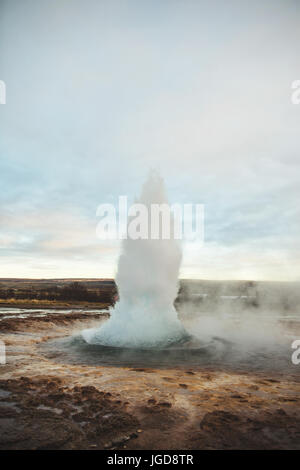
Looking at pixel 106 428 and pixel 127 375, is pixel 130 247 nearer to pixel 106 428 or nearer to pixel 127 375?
pixel 127 375

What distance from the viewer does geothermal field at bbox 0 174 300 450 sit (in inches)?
192

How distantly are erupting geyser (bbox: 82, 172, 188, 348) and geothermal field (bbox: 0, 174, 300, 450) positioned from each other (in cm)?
5

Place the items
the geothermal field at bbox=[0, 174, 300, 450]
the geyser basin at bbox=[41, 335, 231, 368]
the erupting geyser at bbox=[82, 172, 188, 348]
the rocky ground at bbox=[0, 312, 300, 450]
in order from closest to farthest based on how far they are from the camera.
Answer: the rocky ground at bbox=[0, 312, 300, 450] → the geothermal field at bbox=[0, 174, 300, 450] → the geyser basin at bbox=[41, 335, 231, 368] → the erupting geyser at bbox=[82, 172, 188, 348]

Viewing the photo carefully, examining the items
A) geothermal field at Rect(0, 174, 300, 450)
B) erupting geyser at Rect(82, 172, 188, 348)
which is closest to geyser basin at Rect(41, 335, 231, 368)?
geothermal field at Rect(0, 174, 300, 450)

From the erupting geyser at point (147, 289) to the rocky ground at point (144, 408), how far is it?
148 inches

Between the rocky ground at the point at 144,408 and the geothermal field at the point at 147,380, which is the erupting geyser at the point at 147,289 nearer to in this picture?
the geothermal field at the point at 147,380

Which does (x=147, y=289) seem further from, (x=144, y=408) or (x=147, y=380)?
(x=144, y=408)

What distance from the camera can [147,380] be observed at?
796 cm

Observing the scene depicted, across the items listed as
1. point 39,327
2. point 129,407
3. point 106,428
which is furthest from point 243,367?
point 39,327

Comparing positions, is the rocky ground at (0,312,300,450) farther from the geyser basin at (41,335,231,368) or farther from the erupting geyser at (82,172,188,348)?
the erupting geyser at (82,172,188,348)

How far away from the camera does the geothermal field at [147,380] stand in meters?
4.88

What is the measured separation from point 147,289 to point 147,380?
6.18 metres

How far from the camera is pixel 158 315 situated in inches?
541

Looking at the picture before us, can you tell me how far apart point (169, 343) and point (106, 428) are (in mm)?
7828
